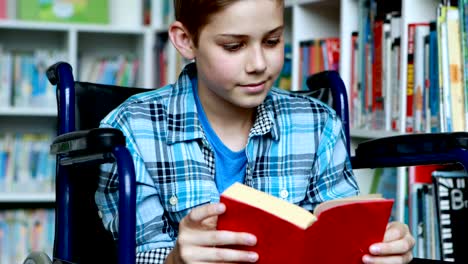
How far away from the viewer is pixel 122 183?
1104 mm

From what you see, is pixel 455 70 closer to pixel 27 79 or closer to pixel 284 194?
pixel 284 194

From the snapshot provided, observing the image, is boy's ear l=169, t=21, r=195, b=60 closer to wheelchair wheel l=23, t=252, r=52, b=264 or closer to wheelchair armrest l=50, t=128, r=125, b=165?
wheelchair armrest l=50, t=128, r=125, b=165

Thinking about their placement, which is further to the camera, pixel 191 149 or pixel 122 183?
pixel 191 149

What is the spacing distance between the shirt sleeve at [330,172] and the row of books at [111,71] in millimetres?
2323

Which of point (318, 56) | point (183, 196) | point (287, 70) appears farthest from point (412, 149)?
point (287, 70)

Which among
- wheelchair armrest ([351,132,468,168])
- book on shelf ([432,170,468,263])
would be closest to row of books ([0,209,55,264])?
book on shelf ([432,170,468,263])

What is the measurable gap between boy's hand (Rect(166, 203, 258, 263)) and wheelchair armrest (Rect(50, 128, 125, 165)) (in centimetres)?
15

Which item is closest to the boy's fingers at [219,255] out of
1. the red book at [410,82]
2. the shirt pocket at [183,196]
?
the shirt pocket at [183,196]

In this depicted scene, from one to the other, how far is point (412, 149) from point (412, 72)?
64 cm

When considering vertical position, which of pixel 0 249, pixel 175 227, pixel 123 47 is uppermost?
pixel 123 47

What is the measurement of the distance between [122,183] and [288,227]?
0.79 feet

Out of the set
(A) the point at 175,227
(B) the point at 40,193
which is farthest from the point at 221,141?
(B) the point at 40,193

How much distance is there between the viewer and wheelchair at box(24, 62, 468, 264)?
1124 mm

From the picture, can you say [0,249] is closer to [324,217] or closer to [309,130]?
[309,130]
